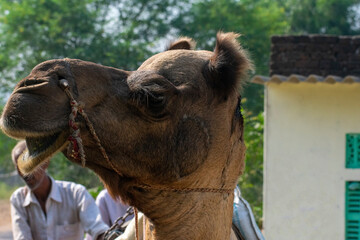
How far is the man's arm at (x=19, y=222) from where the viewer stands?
16.4 ft

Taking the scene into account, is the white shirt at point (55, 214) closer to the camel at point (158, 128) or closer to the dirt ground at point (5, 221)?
the camel at point (158, 128)

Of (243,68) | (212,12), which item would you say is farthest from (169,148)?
(212,12)

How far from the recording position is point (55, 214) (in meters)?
5.23

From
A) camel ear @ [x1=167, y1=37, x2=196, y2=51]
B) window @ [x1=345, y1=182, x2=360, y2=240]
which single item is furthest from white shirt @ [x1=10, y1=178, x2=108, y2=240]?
window @ [x1=345, y1=182, x2=360, y2=240]

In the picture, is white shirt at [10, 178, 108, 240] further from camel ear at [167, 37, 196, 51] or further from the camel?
the camel

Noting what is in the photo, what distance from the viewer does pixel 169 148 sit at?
8.85 feet

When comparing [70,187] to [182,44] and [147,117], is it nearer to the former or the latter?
[182,44]

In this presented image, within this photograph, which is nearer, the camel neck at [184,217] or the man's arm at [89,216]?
the camel neck at [184,217]

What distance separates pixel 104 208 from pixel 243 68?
11.5 feet

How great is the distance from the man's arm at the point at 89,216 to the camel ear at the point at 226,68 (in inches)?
92.3

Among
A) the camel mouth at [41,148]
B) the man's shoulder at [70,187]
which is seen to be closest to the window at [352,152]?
the man's shoulder at [70,187]

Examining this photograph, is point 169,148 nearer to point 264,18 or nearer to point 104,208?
point 104,208

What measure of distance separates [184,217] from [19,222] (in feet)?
9.01

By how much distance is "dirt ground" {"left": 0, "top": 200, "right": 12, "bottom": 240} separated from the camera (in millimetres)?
17469
